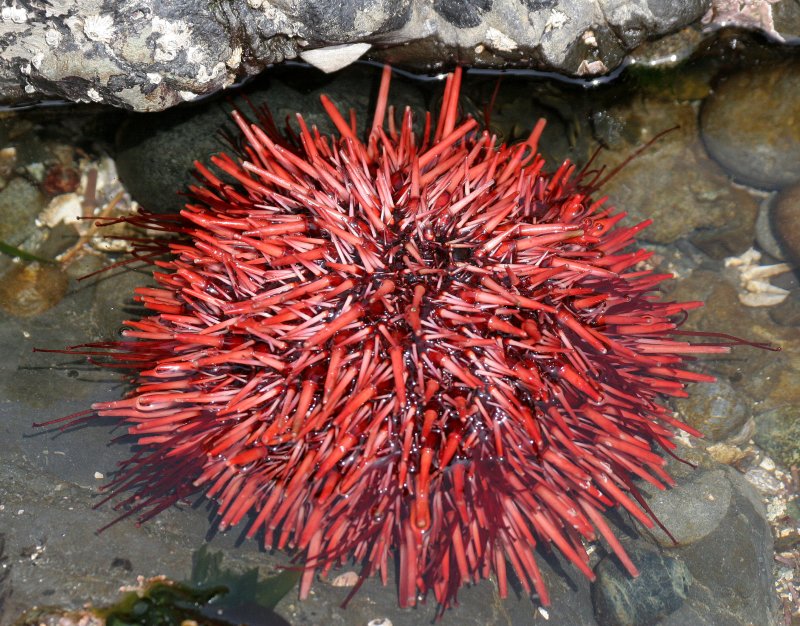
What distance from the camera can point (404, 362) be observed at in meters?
2.33

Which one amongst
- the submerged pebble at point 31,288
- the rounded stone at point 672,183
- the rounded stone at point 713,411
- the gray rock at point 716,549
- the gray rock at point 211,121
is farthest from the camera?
the rounded stone at point 672,183

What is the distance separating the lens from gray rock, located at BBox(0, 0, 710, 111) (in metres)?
2.82

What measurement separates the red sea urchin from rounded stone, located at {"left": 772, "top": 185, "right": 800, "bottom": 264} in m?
1.73

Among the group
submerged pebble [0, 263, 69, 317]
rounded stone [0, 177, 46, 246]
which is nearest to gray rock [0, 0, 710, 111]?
rounded stone [0, 177, 46, 246]

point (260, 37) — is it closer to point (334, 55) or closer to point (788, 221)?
point (334, 55)

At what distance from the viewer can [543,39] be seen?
3.34 metres

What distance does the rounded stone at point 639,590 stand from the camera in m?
3.20

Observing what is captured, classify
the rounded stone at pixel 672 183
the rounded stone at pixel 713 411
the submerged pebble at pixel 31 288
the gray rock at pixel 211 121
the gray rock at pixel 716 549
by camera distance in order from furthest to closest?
the rounded stone at pixel 672 183
the rounded stone at pixel 713 411
the submerged pebble at pixel 31 288
the gray rock at pixel 211 121
the gray rock at pixel 716 549

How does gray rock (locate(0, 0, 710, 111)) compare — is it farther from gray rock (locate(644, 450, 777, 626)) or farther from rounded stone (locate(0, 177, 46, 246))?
gray rock (locate(644, 450, 777, 626))

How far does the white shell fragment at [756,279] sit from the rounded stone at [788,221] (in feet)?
A: 0.35

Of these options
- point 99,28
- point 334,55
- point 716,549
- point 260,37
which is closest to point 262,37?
point 260,37

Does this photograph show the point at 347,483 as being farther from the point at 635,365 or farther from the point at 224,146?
the point at 224,146

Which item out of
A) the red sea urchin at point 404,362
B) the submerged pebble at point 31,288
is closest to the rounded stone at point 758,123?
the red sea urchin at point 404,362

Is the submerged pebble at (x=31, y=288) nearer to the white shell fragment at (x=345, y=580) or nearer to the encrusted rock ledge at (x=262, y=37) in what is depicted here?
the encrusted rock ledge at (x=262, y=37)
